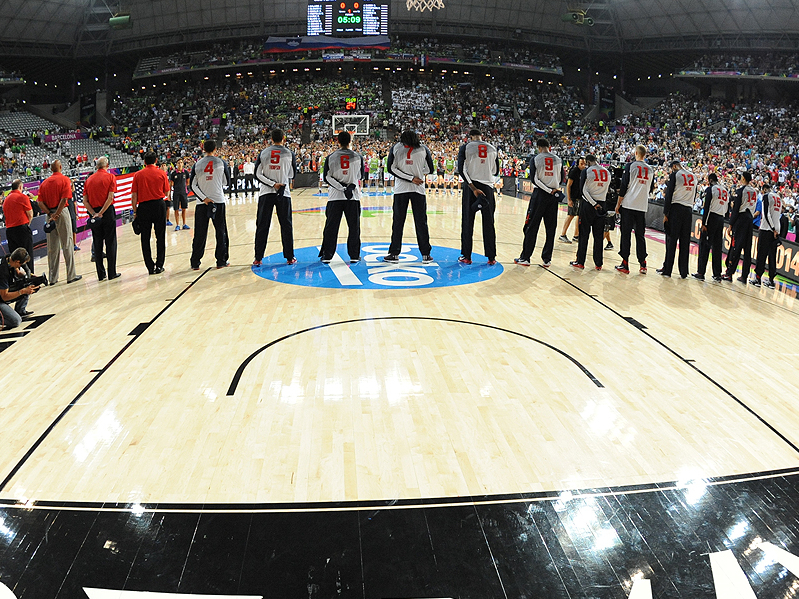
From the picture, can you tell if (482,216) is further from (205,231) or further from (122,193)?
(122,193)

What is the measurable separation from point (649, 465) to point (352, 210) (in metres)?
6.35

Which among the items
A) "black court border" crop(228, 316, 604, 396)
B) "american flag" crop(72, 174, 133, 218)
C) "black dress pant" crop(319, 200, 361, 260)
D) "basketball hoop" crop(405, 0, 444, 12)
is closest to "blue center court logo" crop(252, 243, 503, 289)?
"black dress pant" crop(319, 200, 361, 260)

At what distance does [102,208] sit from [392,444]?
20.5 feet

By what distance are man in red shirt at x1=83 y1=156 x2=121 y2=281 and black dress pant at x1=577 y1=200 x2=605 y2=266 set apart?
6.82 meters

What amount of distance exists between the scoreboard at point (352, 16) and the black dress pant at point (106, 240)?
24.5 meters

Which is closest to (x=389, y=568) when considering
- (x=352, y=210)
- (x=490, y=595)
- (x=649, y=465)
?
(x=490, y=595)

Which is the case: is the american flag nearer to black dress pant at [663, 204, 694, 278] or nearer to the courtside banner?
black dress pant at [663, 204, 694, 278]

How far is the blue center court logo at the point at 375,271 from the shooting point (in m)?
8.43

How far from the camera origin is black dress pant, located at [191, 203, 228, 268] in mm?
8922

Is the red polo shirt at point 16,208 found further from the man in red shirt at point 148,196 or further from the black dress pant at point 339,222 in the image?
the black dress pant at point 339,222

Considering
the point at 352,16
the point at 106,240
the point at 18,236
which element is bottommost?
the point at 106,240

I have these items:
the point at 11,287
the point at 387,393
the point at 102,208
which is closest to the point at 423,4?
the point at 102,208

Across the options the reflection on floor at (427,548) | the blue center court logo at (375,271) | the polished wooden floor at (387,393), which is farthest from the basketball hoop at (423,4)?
the reflection on floor at (427,548)

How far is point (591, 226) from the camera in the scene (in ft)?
30.9
